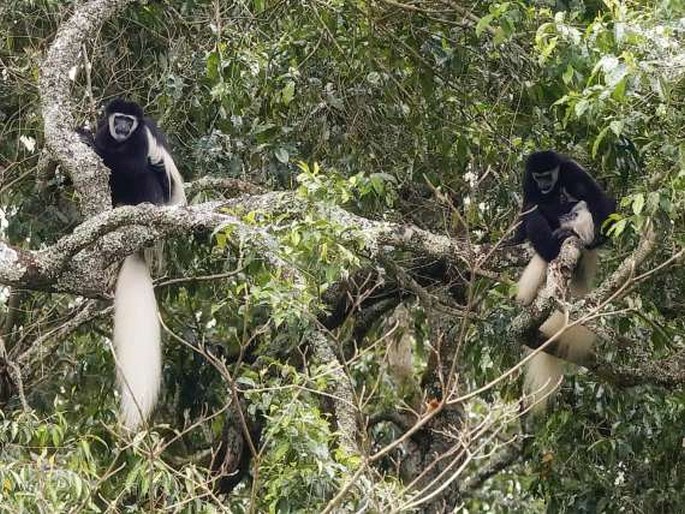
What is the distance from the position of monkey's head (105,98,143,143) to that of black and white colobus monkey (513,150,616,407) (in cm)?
150

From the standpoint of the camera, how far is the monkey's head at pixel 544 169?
176 inches

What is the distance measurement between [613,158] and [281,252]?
1.27m

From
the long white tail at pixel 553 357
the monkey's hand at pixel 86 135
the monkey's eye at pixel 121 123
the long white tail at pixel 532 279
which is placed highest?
the monkey's eye at pixel 121 123

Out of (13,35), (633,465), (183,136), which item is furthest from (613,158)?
(13,35)

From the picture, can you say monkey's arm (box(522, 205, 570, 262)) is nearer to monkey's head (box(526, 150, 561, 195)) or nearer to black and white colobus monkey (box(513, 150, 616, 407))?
black and white colobus monkey (box(513, 150, 616, 407))

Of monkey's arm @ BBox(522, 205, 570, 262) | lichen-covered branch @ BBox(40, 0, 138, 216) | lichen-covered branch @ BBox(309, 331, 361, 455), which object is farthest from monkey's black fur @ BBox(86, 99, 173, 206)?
lichen-covered branch @ BBox(309, 331, 361, 455)

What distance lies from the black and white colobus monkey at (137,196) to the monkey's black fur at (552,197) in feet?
4.44

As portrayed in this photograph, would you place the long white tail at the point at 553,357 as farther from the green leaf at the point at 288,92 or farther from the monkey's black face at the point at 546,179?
the green leaf at the point at 288,92

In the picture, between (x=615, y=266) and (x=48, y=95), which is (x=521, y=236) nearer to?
(x=615, y=266)

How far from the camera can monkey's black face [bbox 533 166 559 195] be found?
4523mm

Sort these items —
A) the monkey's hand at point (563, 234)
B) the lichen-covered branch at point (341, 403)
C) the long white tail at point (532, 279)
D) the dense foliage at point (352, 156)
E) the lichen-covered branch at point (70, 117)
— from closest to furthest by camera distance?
1. the lichen-covered branch at point (341, 403)
2. the lichen-covered branch at point (70, 117)
3. the dense foliage at point (352, 156)
4. the long white tail at point (532, 279)
5. the monkey's hand at point (563, 234)

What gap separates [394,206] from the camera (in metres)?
4.43

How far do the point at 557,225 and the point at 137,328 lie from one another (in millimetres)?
1844

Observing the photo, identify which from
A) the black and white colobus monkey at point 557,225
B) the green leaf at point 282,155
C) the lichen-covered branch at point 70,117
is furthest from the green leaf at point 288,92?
the black and white colobus monkey at point 557,225
